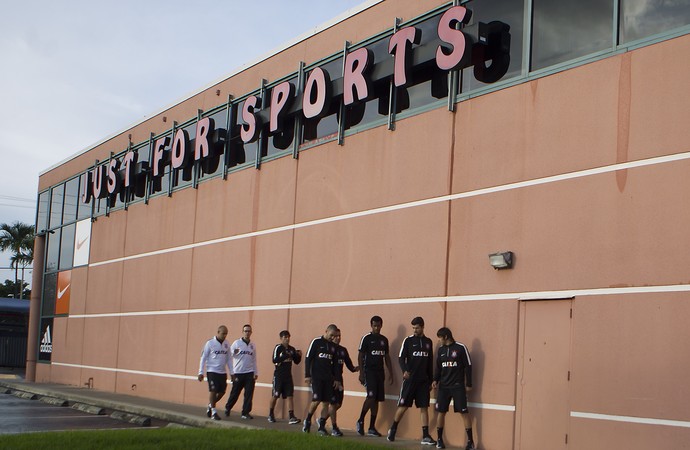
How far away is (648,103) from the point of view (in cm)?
1133

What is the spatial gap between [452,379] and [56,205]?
23.6 meters

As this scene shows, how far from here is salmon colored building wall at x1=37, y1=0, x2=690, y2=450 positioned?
1098 centimetres

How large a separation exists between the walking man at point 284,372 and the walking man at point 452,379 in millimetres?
4165

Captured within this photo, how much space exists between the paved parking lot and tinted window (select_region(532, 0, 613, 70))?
32.8ft

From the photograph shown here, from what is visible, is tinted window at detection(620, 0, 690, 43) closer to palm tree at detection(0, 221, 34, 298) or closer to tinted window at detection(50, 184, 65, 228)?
tinted window at detection(50, 184, 65, 228)

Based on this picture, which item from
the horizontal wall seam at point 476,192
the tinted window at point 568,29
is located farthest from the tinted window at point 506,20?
the horizontal wall seam at point 476,192

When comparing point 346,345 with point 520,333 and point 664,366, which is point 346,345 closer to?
point 520,333

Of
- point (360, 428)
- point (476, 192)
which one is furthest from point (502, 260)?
point (360, 428)

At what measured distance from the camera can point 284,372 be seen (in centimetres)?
1683

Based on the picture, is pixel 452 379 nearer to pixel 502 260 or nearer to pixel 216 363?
pixel 502 260

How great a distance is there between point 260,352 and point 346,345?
11.2 ft

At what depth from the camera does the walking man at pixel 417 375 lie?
538 inches

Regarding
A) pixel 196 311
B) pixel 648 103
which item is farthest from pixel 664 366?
pixel 196 311

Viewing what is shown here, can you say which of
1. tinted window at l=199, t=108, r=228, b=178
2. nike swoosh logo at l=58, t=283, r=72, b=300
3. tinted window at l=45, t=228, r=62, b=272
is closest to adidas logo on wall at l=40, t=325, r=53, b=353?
nike swoosh logo at l=58, t=283, r=72, b=300
